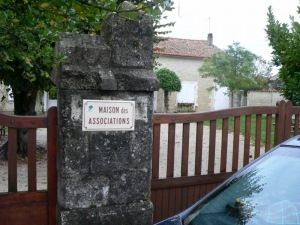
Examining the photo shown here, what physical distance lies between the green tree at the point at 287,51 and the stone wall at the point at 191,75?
25580 mm

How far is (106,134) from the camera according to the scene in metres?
3.35

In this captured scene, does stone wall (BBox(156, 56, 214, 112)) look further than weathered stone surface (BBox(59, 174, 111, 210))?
Yes

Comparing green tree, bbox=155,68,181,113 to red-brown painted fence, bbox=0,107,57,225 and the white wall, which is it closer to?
the white wall

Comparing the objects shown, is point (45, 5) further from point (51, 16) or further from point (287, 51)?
point (287, 51)

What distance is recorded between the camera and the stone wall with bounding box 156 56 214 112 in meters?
32.6

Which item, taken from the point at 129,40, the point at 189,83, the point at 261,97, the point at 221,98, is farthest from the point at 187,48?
the point at 129,40

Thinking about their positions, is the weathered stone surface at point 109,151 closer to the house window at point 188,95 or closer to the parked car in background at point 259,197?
the parked car in background at point 259,197

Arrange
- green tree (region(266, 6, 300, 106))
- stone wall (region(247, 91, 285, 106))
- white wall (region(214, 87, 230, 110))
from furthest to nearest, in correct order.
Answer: white wall (region(214, 87, 230, 110)) → stone wall (region(247, 91, 285, 106)) → green tree (region(266, 6, 300, 106))

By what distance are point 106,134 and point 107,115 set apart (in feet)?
0.59

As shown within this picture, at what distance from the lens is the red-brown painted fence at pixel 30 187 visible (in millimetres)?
3342

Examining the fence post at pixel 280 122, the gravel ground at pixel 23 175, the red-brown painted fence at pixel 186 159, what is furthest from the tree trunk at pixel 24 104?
the fence post at pixel 280 122

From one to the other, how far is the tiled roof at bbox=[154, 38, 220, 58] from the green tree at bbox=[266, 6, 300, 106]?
1020 inches

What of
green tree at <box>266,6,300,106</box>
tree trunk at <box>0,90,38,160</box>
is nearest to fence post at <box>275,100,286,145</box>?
green tree at <box>266,6,300,106</box>

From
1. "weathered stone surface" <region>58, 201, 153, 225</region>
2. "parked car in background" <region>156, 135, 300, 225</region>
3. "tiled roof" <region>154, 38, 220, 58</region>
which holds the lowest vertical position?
"weathered stone surface" <region>58, 201, 153, 225</region>
